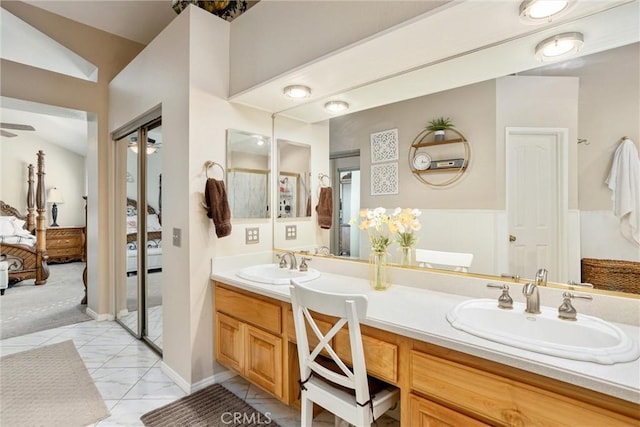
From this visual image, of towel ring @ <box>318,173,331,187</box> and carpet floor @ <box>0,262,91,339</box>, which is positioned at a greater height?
towel ring @ <box>318,173,331,187</box>

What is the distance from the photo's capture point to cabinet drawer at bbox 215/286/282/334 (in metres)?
1.78

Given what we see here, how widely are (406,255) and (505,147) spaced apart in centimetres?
78

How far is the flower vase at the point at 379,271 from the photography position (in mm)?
1764

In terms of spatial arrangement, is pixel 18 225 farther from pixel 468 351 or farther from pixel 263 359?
pixel 468 351

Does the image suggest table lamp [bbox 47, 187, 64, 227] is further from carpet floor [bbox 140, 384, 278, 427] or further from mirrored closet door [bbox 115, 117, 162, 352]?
carpet floor [bbox 140, 384, 278, 427]

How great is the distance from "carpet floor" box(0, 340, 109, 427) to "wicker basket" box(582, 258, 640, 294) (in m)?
2.78

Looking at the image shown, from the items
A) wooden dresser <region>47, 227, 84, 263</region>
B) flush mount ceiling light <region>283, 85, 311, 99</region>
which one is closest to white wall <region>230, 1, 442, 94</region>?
flush mount ceiling light <region>283, 85, 311, 99</region>

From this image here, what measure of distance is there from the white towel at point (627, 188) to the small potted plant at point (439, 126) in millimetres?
742

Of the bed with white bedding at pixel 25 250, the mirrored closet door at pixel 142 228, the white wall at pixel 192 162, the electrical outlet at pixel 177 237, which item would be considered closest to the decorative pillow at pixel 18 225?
the bed with white bedding at pixel 25 250

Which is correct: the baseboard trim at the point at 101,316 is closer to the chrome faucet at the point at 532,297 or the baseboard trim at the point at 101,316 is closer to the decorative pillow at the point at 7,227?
the decorative pillow at the point at 7,227

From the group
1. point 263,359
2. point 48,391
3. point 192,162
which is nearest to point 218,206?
point 192,162

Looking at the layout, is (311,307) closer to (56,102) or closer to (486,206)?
(486,206)

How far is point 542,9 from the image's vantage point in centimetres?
123

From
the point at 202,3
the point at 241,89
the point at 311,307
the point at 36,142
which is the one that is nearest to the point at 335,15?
the point at 241,89
